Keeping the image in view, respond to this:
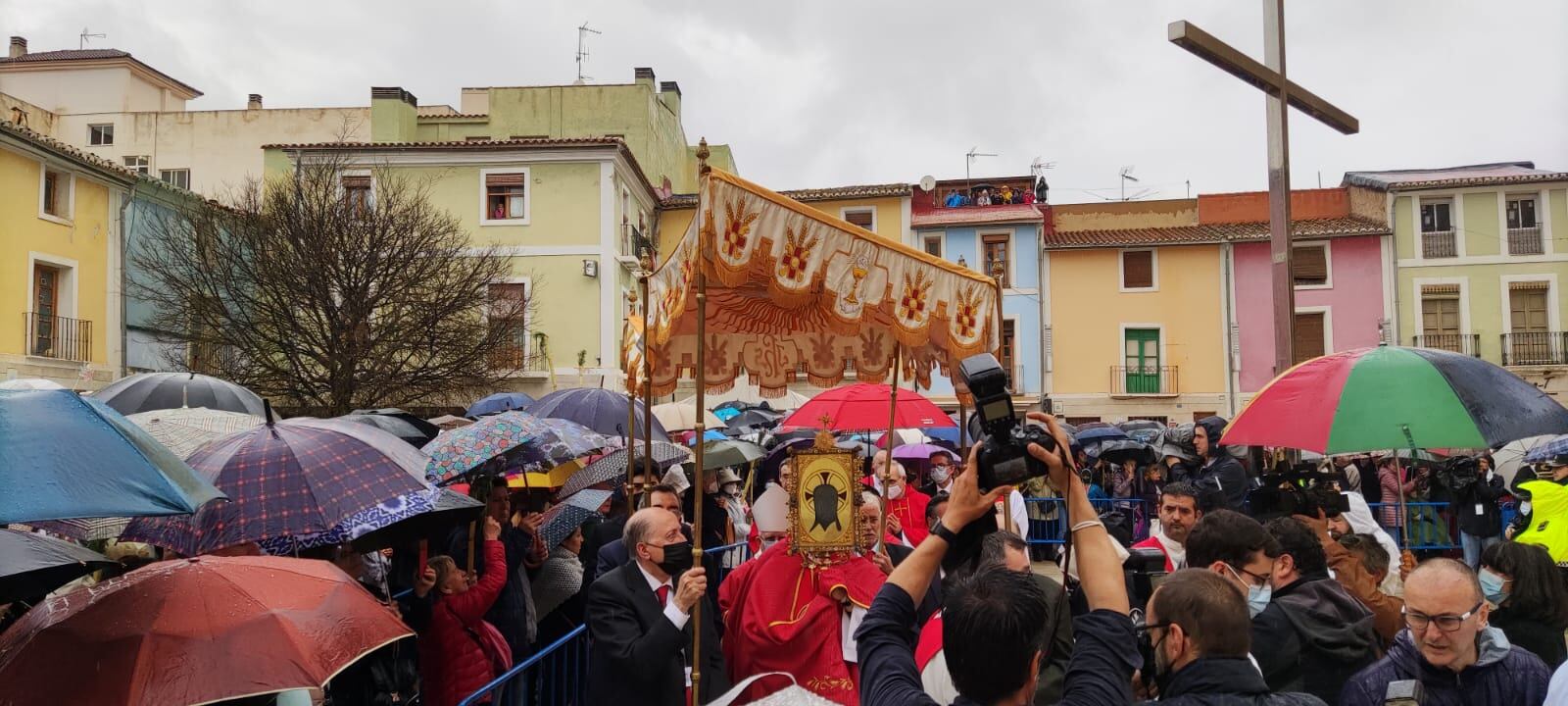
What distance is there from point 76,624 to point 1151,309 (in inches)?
1360

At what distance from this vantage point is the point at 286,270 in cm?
2114

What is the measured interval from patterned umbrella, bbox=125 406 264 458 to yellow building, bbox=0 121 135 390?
56.0ft

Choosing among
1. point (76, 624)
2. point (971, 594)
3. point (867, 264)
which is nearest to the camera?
point (971, 594)

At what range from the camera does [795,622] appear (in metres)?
4.84

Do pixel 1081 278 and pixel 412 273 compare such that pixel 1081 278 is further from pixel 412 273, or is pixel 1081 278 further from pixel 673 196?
pixel 412 273

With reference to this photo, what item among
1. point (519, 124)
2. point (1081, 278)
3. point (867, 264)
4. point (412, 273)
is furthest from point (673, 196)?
point (867, 264)

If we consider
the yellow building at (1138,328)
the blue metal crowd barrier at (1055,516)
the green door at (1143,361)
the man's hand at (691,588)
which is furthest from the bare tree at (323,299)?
the green door at (1143,361)

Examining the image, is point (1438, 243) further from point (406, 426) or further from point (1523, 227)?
point (406, 426)

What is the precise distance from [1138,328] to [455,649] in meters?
32.1

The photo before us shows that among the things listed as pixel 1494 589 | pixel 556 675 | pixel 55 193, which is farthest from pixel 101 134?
pixel 1494 589

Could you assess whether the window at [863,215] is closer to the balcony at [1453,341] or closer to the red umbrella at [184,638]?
the balcony at [1453,341]

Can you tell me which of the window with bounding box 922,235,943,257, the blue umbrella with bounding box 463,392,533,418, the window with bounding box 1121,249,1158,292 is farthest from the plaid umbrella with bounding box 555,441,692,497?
the window with bounding box 1121,249,1158,292

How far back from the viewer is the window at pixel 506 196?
30312 millimetres

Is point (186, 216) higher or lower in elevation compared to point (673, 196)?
lower
